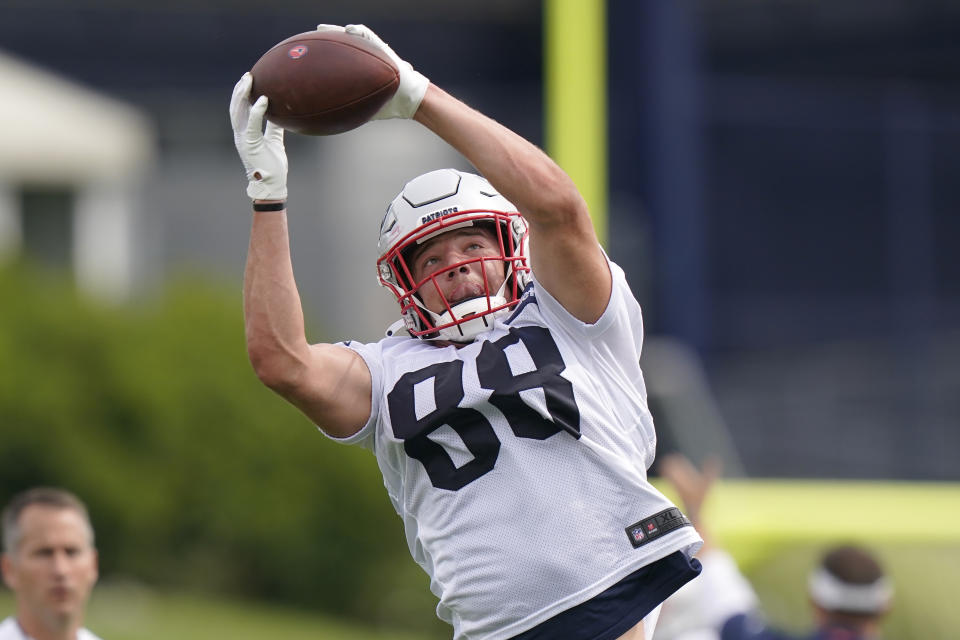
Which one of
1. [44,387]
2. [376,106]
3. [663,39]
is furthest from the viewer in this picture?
[663,39]

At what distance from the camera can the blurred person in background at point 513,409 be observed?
2.84 m

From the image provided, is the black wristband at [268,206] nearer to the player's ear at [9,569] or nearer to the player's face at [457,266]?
the player's face at [457,266]

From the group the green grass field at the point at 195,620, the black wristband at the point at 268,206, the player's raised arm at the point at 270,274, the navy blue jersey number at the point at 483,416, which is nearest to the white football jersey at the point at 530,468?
the navy blue jersey number at the point at 483,416

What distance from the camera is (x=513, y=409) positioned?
2.90 m

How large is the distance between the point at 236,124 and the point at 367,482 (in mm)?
6806

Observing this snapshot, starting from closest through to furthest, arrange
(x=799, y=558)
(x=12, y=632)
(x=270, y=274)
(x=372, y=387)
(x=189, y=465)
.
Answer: (x=270, y=274) → (x=372, y=387) → (x=12, y=632) → (x=799, y=558) → (x=189, y=465)

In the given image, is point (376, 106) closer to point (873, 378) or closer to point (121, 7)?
point (873, 378)

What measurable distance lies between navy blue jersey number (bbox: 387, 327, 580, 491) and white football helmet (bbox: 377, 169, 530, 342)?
11 centimetres

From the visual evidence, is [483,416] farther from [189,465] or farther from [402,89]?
[189,465]

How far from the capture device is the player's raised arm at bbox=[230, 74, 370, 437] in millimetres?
2873

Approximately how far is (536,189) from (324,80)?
473 millimetres

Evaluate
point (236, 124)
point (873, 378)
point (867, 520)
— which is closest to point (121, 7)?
point (873, 378)

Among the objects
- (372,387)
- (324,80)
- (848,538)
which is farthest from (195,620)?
(324,80)

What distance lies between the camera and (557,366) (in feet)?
9.64
